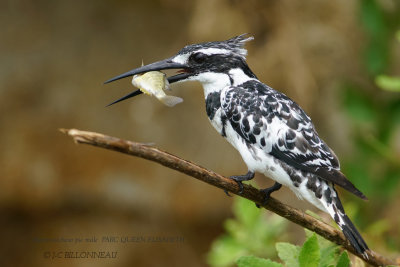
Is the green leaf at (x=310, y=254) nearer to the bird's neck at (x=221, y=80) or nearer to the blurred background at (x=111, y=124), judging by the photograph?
the bird's neck at (x=221, y=80)

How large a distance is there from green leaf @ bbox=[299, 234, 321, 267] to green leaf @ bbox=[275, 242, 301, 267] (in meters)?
0.10

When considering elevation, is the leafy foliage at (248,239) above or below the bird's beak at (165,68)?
below

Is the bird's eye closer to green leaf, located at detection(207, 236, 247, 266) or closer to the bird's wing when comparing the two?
the bird's wing

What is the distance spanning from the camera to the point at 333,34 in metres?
4.16

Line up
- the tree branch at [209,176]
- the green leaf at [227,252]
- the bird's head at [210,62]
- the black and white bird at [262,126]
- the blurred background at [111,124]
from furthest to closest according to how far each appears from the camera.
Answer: the blurred background at [111,124] < the green leaf at [227,252] < the bird's head at [210,62] < the black and white bird at [262,126] < the tree branch at [209,176]

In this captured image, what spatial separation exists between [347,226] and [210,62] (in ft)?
2.44

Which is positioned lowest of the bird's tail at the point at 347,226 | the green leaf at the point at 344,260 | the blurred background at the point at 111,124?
the green leaf at the point at 344,260

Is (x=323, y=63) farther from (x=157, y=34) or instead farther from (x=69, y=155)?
(x=69, y=155)

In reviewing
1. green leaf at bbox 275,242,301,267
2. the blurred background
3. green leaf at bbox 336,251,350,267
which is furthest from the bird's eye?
the blurred background

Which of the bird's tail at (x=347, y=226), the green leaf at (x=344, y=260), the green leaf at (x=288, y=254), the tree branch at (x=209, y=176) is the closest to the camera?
the tree branch at (x=209, y=176)

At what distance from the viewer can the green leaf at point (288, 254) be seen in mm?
1636

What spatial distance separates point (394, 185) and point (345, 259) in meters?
1.67

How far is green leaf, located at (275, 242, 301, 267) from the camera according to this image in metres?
1.64

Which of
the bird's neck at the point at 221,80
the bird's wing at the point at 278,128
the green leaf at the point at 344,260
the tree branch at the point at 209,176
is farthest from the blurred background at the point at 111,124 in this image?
the green leaf at the point at 344,260
